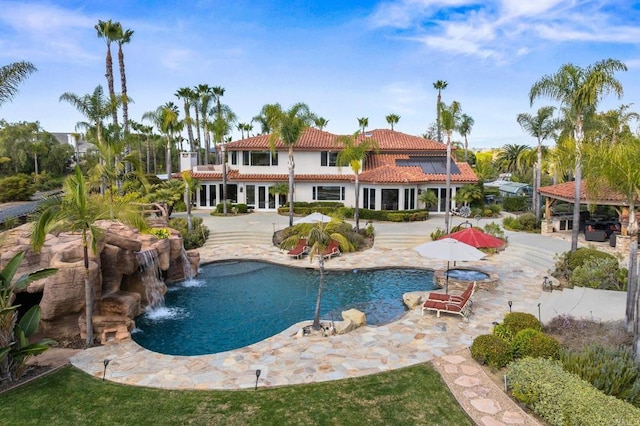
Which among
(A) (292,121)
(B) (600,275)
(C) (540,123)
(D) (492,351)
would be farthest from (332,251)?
(C) (540,123)

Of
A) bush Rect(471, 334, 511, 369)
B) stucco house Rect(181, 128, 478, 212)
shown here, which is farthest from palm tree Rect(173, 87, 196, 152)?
bush Rect(471, 334, 511, 369)

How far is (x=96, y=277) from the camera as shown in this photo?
12984mm

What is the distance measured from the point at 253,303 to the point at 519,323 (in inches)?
371

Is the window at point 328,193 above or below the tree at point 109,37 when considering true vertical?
below

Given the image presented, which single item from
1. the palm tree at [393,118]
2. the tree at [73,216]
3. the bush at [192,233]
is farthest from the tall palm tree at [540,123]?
the palm tree at [393,118]

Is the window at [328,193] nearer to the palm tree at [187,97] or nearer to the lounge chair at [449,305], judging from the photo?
the palm tree at [187,97]

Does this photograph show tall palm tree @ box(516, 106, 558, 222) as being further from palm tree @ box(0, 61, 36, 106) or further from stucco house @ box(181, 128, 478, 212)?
palm tree @ box(0, 61, 36, 106)

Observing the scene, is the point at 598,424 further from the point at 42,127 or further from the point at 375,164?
the point at 42,127

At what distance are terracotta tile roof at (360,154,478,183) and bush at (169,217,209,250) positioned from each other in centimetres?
1452

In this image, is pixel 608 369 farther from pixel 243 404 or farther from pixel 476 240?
pixel 476 240

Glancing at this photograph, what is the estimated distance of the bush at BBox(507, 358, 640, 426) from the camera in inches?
284

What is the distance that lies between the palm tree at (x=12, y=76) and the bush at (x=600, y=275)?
2137cm

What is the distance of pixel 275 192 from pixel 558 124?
2349cm

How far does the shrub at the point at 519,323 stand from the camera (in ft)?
37.5
